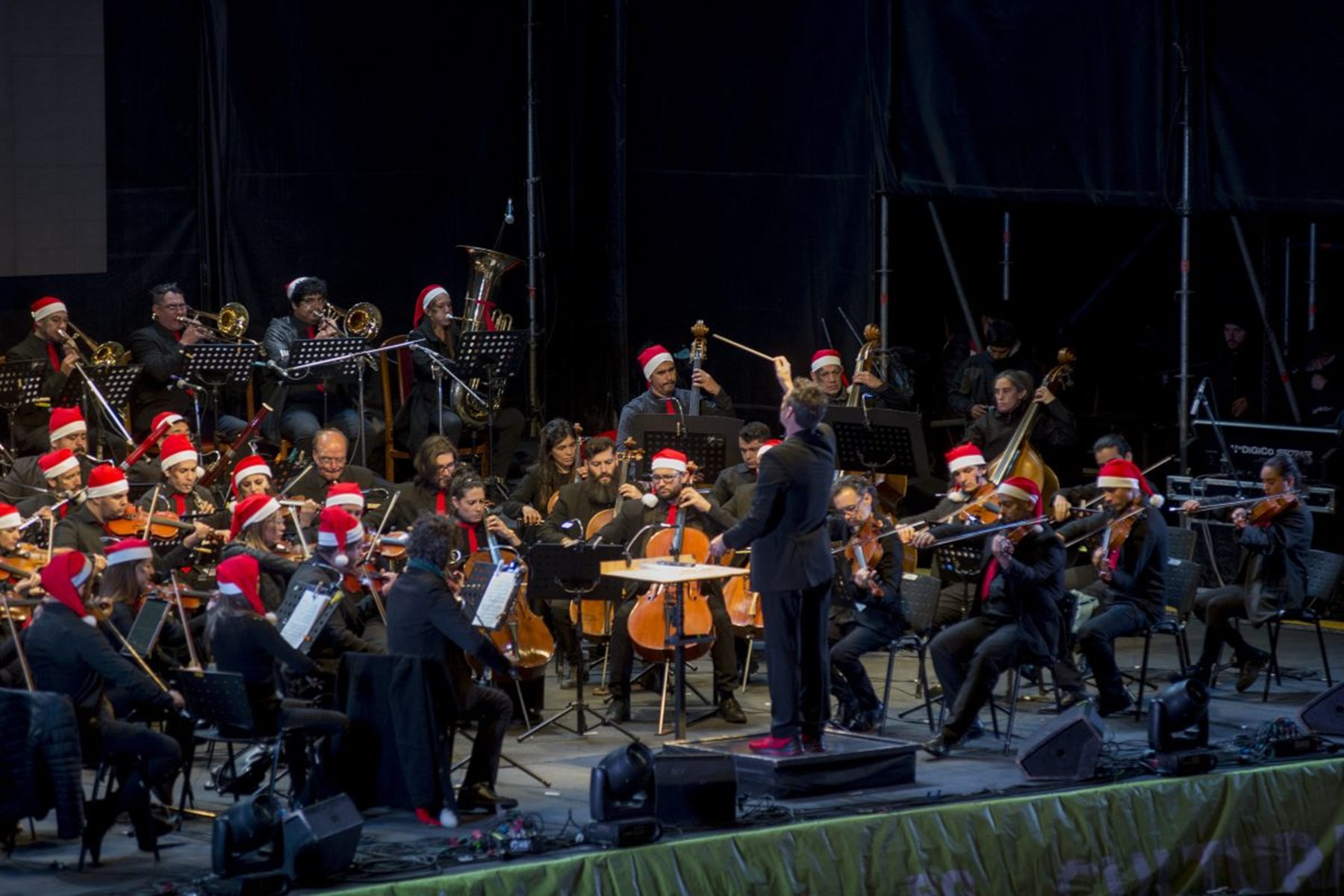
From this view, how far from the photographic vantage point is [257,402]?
15828 mm

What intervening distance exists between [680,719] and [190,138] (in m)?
7.24

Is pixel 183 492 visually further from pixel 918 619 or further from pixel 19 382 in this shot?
pixel 918 619

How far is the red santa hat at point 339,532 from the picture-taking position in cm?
1036

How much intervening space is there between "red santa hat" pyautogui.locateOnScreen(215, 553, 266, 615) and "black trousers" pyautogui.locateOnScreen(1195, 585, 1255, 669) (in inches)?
218

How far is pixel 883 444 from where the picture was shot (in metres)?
12.7

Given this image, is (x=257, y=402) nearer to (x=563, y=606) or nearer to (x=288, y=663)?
(x=563, y=606)

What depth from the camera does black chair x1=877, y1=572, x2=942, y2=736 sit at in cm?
1123

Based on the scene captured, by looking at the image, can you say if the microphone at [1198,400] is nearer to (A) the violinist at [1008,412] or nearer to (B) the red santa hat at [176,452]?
(A) the violinist at [1008,412]

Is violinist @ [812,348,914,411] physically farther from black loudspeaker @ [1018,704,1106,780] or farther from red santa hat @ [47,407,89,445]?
red santa hat @ [47,407,89,445]

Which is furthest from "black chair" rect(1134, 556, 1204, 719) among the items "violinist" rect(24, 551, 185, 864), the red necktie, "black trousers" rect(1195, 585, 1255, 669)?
"violinist" rect(24, 551, 185, 864)

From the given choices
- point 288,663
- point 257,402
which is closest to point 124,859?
point 288,663

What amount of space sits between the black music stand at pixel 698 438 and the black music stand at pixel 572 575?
1836mm

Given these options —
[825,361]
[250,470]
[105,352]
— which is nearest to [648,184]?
[825,361]

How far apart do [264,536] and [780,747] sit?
9.18ft
